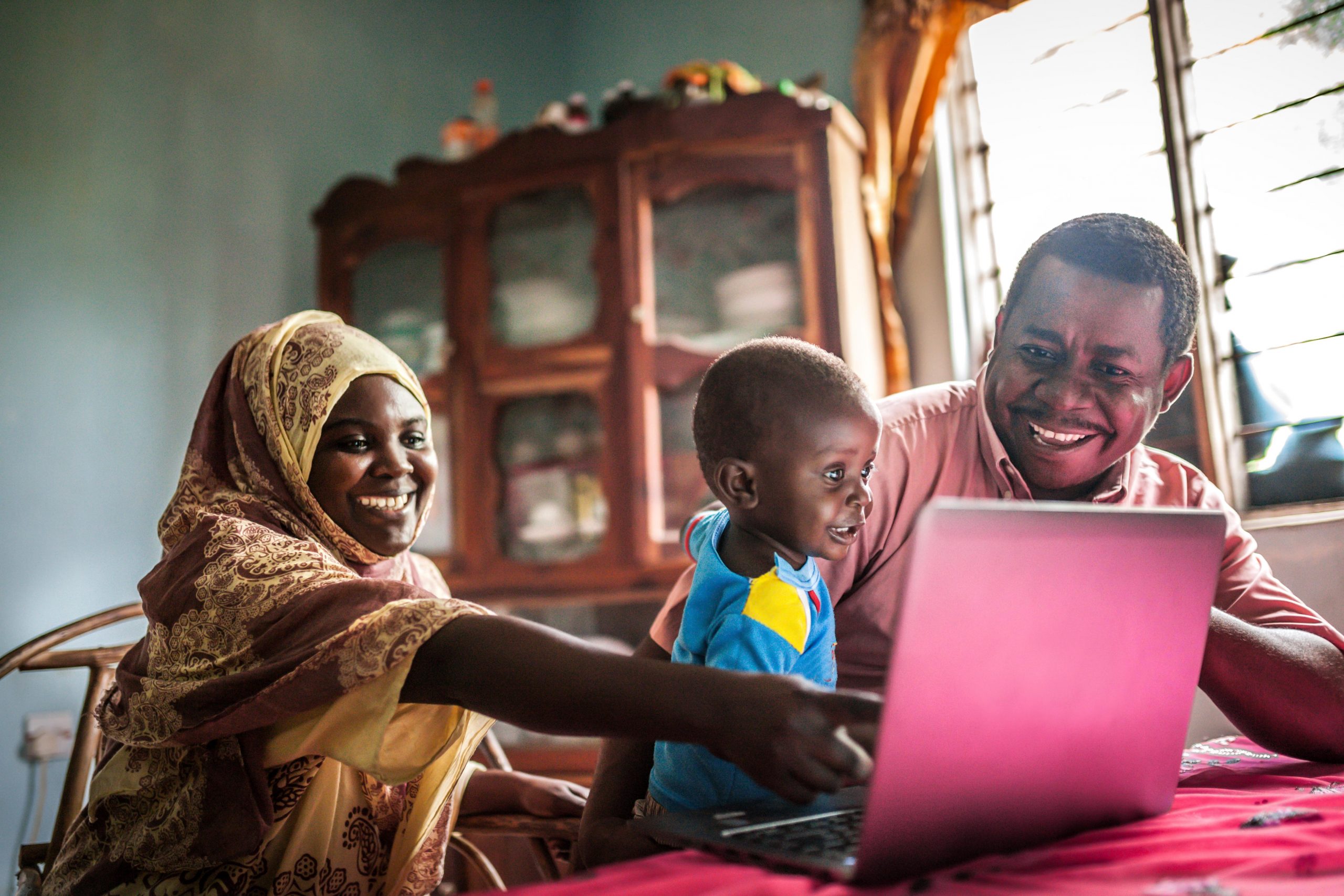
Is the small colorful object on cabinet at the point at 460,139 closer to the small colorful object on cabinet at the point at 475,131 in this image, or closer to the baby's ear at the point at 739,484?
the small colorful object on cabinet at the point at 475,131

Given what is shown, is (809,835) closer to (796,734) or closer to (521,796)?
(796,734)

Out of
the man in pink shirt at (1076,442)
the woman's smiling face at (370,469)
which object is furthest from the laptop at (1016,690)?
the woman's smiling face at (370,469)

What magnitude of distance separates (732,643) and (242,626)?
0.53 meters

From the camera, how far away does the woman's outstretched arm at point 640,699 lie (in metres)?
0.62

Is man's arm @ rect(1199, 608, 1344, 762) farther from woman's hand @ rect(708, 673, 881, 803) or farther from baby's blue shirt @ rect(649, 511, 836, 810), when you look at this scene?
woman's hand @ rect(708, 673, 881, 803)

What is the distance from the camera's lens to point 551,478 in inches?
124

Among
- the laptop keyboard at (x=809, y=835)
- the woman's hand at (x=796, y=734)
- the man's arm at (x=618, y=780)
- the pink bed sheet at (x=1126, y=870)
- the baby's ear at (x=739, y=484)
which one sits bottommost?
the man's arm at (x=618, y=780)

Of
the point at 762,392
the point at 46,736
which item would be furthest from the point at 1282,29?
the point at 46,736

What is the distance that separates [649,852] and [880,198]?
8.57 ft

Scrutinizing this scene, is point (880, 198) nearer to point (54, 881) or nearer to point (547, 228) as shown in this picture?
point (547, 228)

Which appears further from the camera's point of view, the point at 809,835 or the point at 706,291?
the point at 706,291

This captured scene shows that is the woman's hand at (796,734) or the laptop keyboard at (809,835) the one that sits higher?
the woman's hand at (796,734)

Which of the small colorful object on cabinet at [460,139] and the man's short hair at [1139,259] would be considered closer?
the man's short hair at [1139,259]

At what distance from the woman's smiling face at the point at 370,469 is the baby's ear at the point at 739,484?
1.80 ft
